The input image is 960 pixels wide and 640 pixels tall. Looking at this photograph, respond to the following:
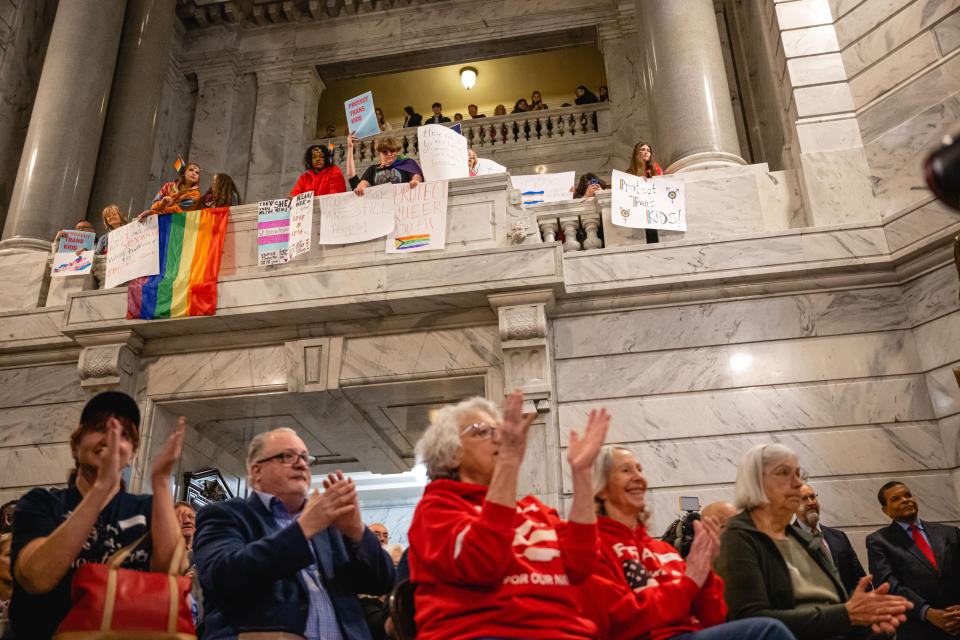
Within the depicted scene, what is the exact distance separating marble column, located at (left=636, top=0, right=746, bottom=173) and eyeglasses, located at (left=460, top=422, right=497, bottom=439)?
5764 mm

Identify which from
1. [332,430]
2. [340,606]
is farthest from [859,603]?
[332,430]

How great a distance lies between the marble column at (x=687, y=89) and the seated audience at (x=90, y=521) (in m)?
6.36

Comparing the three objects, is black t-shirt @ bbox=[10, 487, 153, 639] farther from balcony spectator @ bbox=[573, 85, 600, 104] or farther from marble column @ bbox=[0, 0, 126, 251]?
balcony spectator @ bbox=[573, 85, 600, 104]

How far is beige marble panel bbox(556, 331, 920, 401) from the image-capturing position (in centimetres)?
639

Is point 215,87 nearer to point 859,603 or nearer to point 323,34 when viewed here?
point 323,34

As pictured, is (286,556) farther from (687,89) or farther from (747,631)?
(687,89)

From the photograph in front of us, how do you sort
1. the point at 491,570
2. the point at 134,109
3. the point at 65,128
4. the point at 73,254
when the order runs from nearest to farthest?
1. the point at 491,570
2. the point at 73,254
3. the point at 65,128
4. the point at 134,109

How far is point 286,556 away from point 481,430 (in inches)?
29.1

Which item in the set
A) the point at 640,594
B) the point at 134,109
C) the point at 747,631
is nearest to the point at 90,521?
the point at 640,594

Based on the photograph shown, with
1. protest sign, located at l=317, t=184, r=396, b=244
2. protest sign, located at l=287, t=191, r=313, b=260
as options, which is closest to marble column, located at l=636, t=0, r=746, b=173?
protest sign, located at l=317, t=184, r=396, b=244

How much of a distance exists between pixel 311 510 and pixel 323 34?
1302 centimetres

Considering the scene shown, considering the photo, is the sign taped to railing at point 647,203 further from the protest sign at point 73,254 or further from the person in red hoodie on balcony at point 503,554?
the protest sign at point 73,254

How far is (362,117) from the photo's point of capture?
7.46m

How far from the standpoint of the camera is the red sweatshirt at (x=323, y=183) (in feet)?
25.4
